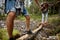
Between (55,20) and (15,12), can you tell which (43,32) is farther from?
(15,12)

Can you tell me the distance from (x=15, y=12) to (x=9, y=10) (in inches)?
3.8

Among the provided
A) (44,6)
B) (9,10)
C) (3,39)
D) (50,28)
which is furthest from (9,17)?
(50,28)

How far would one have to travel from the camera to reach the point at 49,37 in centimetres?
595

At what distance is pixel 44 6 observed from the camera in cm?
527

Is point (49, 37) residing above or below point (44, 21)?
below

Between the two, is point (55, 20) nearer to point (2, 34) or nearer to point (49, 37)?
point (49, 37)

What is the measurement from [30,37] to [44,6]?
108 centimetres

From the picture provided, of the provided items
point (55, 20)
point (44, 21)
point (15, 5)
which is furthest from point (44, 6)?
point (55, 20)

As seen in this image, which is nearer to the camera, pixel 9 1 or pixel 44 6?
pixel 9 1

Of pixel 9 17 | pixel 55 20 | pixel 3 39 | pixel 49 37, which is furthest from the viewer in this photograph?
pixel 55 20

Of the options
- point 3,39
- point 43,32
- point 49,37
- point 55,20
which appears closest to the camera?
point 3,39

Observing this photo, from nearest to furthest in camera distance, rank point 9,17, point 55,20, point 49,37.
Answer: point 9,17 < point 49,37 < point 55,20

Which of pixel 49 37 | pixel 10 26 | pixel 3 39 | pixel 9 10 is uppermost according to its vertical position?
pixel 9 10

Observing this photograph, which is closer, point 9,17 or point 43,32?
point 9,17
